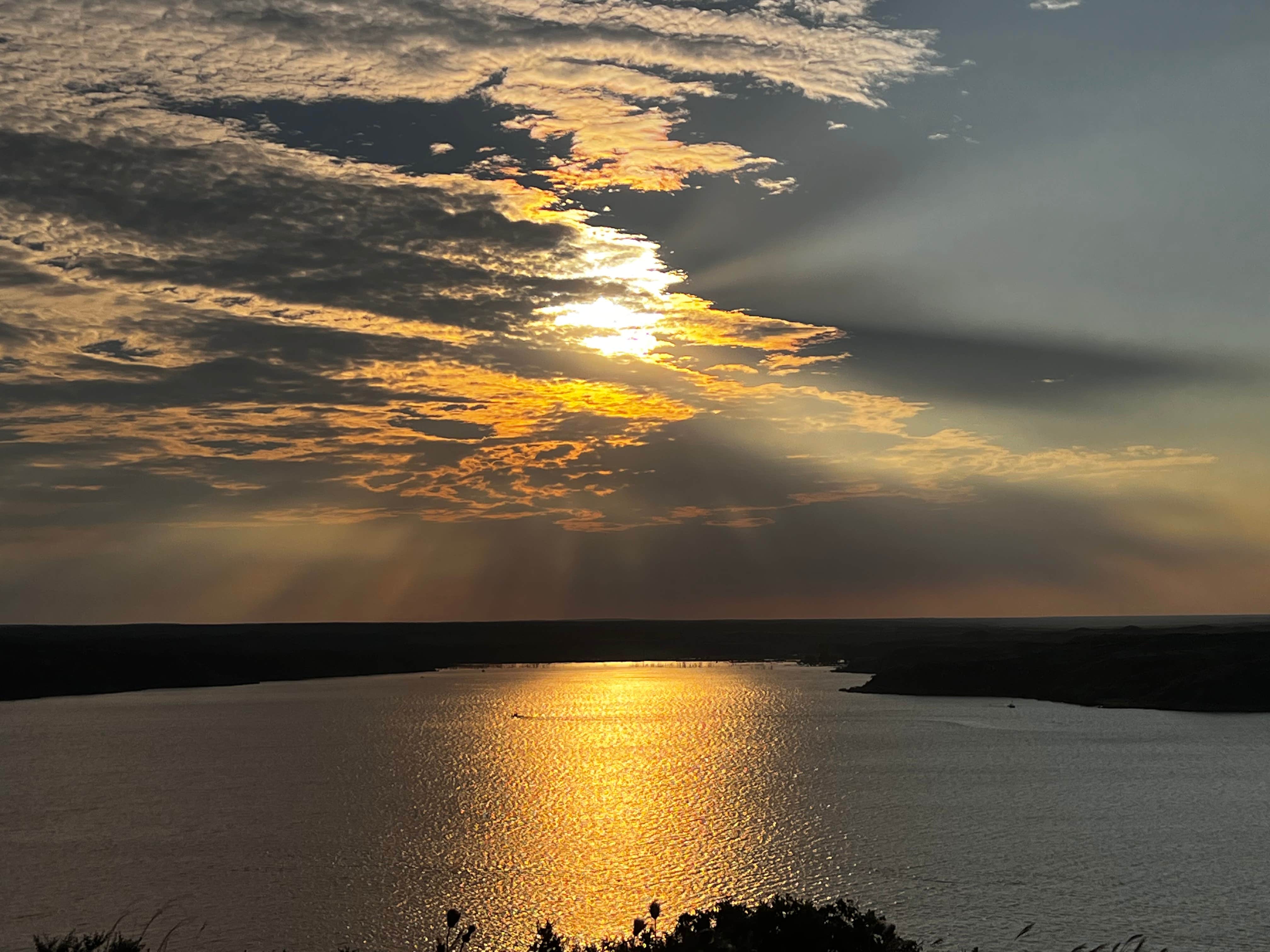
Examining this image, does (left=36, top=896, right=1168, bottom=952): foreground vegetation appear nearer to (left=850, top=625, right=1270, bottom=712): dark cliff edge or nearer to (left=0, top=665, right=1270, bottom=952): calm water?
(left=0, top=665, right=1270, bottom=952): calm water

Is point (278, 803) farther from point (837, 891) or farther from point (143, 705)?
point (143, 705)

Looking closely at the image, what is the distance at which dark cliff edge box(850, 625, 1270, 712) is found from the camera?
477 ft

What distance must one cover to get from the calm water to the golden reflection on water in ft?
0.89

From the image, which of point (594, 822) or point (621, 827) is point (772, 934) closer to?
point (621, 827)

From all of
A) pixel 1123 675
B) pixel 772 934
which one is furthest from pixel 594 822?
pixel 1123 675

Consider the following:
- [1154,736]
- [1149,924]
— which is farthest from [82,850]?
[1154,736]

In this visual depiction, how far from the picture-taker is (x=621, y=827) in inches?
2584

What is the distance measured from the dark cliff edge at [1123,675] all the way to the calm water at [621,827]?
21.8 meters

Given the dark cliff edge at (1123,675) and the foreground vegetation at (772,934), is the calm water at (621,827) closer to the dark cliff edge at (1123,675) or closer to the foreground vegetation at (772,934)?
the foreground vegetation at (772,934)

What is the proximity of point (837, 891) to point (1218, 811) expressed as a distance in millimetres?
34526

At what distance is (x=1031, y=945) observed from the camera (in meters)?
39.6

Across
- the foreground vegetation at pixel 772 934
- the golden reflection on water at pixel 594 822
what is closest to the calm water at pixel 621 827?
the golden reflection on water at pixel 594 822

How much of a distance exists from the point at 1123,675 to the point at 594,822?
389ft

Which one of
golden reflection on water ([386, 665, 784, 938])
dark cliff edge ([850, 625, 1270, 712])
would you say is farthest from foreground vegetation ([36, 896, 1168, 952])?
dark cliff edge ([850, 625, 1270, 712])
